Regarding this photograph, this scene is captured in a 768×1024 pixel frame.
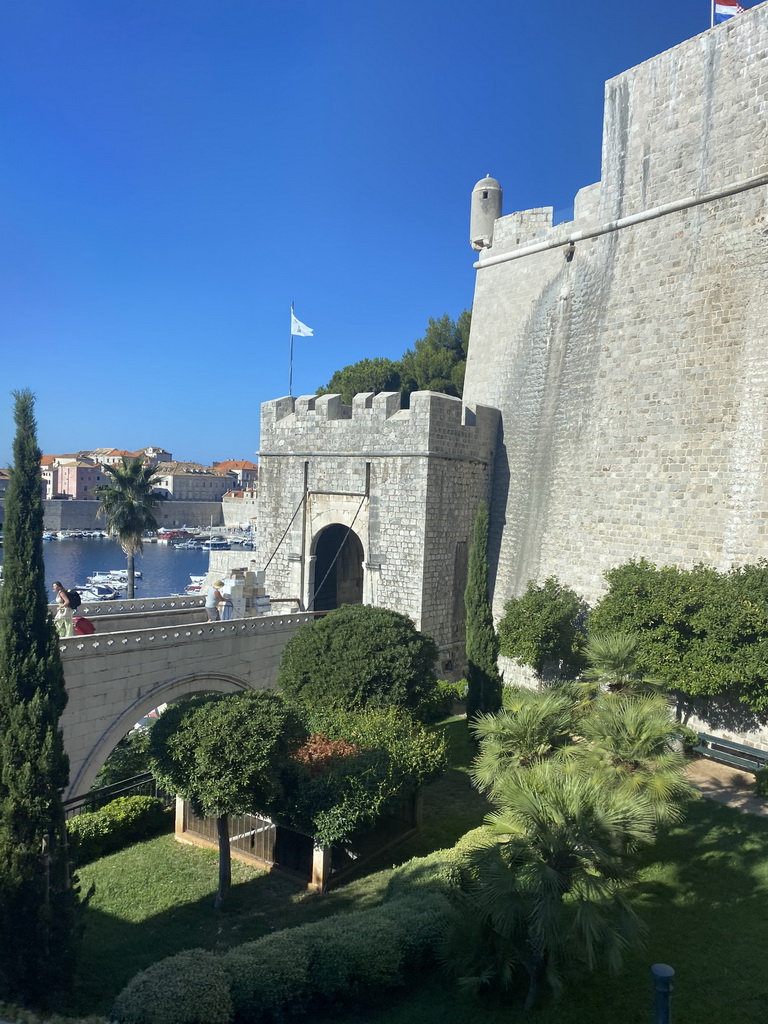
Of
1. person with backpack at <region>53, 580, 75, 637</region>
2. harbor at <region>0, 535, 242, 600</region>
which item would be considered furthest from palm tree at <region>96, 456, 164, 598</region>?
harbor at <region>0, 535, 242, 600</region>

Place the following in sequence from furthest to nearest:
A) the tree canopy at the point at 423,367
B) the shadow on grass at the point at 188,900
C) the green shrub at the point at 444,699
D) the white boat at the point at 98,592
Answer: the white boat at the point at 98,592 < the tree canopy at the point at 423,367 < the green shrub at the point at 444,699 < the shadow on grass at the point at 188,900

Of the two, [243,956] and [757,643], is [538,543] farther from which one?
[243,956]

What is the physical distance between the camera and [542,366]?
62.4ft

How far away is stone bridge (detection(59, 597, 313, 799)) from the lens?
14.3 metres

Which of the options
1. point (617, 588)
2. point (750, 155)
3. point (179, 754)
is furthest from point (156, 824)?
point (750, 155)

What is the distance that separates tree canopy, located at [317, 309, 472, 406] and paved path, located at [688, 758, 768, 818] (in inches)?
943

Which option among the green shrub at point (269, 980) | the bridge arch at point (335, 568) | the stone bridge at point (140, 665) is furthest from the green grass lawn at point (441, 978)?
the bridge arch at point (335, 568)

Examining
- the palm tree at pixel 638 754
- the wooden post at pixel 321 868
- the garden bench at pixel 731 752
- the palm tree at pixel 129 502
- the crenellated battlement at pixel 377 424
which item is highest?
the crenellated battlement at pixel 377 424

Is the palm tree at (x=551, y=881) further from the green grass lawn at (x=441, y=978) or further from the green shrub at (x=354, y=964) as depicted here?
the green shrub at (x=354, y=964)

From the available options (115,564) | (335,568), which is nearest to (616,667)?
(335,568)

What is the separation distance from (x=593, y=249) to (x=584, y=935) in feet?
50.8

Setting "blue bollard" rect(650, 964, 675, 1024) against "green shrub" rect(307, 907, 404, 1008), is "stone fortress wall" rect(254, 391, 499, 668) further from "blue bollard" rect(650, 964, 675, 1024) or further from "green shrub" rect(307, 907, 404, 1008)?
"blue bollard" rect(650, 964, 675, 1024)

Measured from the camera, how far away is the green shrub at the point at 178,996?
22.3 ft

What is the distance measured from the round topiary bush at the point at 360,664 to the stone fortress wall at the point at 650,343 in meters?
4.78
